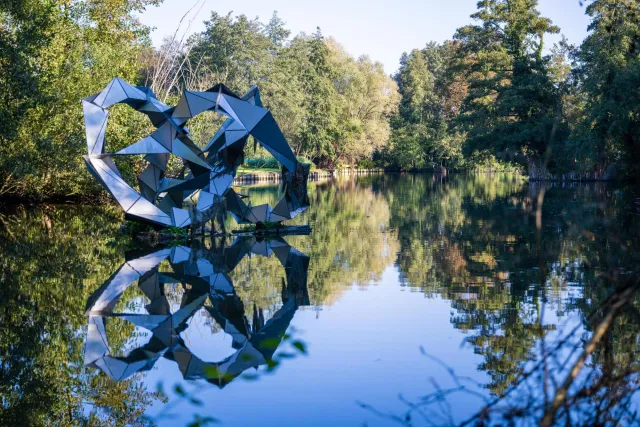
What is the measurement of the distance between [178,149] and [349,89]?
5498 centimetres

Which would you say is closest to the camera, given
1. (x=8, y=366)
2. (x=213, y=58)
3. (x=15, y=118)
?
(x=8, y=366)

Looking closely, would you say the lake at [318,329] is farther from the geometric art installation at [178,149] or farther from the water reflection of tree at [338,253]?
the geometric art installation at [178,149]

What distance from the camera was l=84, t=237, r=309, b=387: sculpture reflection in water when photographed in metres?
7.31

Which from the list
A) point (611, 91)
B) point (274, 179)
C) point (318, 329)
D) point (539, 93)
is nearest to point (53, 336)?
point (318, 329)

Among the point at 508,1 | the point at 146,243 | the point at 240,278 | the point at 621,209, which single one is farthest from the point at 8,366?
the point at 508,1

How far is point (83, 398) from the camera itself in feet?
20.2

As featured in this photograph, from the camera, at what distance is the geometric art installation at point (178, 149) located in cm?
1712

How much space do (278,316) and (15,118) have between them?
16.3 metres

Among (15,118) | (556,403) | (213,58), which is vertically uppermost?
(213,58)

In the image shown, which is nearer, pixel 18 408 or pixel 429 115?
pixel 18 408

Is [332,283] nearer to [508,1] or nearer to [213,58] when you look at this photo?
[508,1]

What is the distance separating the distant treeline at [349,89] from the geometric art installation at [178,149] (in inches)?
241

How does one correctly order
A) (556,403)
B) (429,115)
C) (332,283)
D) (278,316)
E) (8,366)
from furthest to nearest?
(429,115)
(332,283)
(278,316)
(8,366)
(556,403)

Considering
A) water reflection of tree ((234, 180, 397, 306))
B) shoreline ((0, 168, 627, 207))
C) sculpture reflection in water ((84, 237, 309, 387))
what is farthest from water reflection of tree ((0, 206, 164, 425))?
shoreline ((0, 168, 627, 207))
